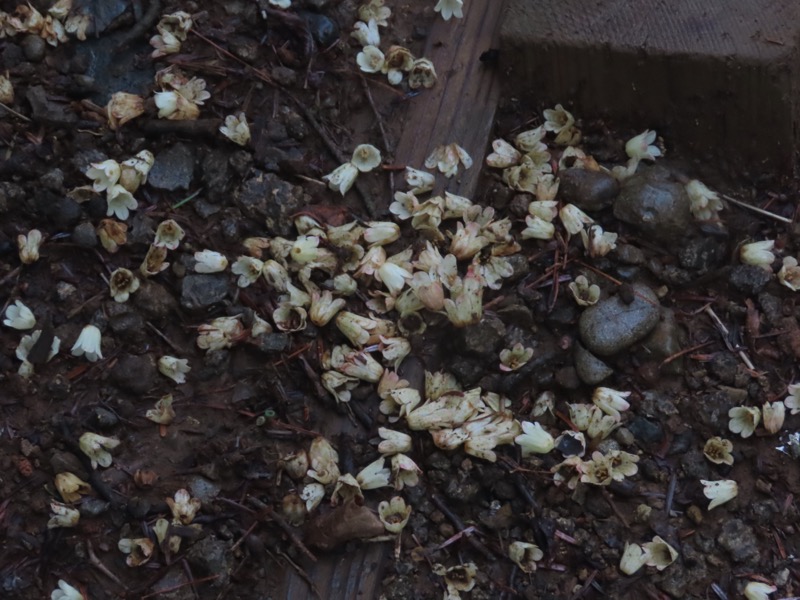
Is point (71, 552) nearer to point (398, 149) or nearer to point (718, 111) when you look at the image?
point (398, 149)

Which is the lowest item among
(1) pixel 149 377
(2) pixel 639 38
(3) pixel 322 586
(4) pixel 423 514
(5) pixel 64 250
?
(3) pixel 322 586

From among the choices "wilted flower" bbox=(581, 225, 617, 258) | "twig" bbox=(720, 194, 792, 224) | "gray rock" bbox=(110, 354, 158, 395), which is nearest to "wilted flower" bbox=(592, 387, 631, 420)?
"wilted flower" bbox=(581, 225, 617, 258)

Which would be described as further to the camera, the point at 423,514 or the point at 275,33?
the point at 275,33

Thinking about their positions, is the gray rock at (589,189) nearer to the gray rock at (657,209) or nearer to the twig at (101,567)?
the gray rock at (657,209)

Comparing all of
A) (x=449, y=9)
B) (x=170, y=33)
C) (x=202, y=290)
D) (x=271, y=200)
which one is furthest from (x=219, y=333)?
(x=449, y=9)

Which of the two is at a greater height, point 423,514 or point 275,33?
point 275,33

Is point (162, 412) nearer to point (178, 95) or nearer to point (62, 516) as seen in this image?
point (62, 516)

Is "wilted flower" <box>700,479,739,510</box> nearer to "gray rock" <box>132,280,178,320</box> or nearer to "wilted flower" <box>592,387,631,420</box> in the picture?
"wilted flower" <box>592,387,631,420</box>

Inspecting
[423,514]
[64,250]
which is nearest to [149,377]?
[64,250]
